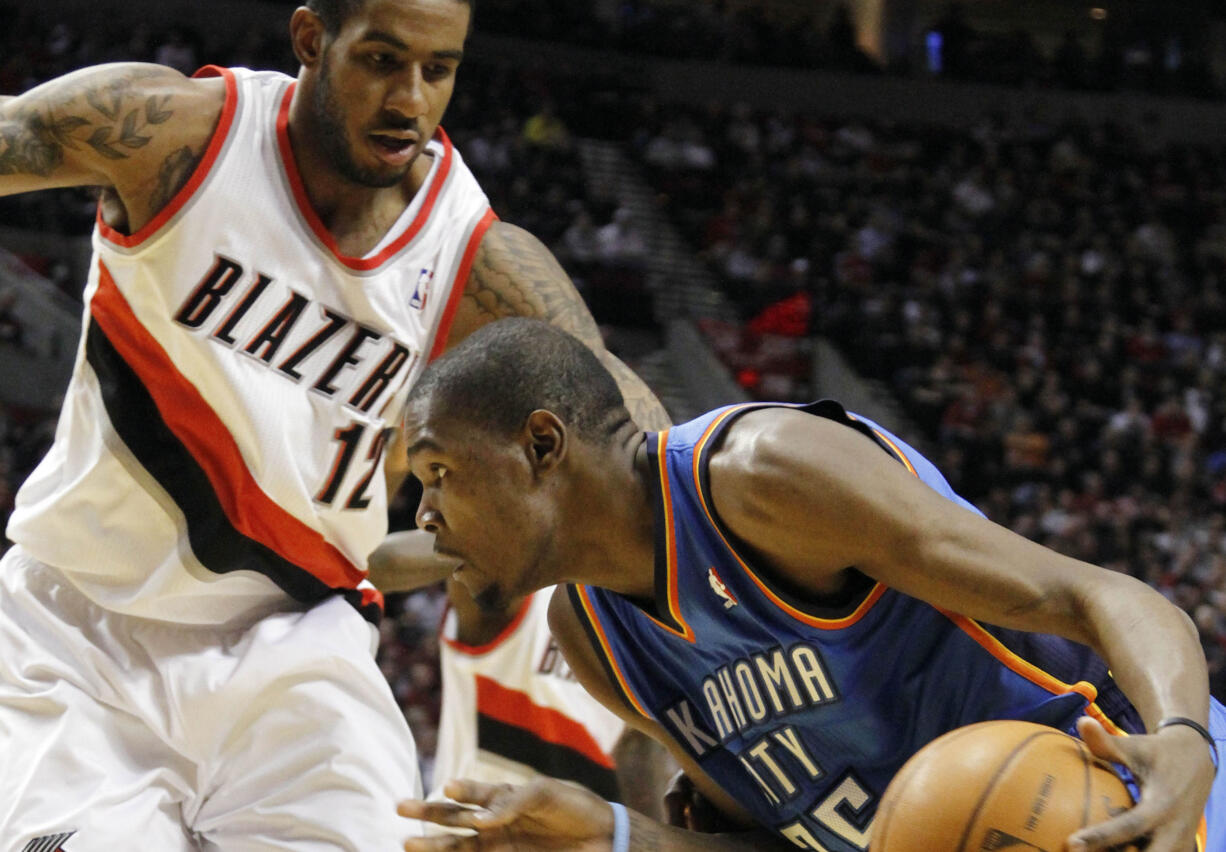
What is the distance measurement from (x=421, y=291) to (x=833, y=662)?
118 cm

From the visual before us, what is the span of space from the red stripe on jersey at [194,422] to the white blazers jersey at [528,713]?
1.73 m

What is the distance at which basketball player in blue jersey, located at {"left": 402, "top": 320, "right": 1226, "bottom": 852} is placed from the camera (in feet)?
7.04

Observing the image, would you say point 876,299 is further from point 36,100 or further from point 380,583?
point 36,100

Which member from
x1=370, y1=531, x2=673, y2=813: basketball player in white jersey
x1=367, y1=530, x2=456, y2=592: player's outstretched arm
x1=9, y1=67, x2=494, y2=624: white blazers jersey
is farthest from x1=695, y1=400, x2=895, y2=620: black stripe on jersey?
x1=370, y1=531, x2=673, y2=813: basketball player in white jersey

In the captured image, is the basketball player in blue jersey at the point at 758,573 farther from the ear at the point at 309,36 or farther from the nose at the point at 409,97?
the ear at the point at 309,36

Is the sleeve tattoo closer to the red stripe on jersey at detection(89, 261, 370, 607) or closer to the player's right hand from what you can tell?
the red stripe on jersey at detection(89, 261, 370, 607)

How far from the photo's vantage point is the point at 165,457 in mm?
2854

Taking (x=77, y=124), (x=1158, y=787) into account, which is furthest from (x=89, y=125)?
(x=1158, y=787)

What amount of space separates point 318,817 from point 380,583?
141cm

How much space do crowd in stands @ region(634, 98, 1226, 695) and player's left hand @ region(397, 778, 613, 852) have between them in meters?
8.18

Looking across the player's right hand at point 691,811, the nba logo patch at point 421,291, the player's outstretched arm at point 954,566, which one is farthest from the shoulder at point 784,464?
the nba logo patch at point 421,291

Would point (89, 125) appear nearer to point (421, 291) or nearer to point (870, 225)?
point (421, 291)

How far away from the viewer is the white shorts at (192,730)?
107 inches

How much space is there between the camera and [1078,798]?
6.23ft
